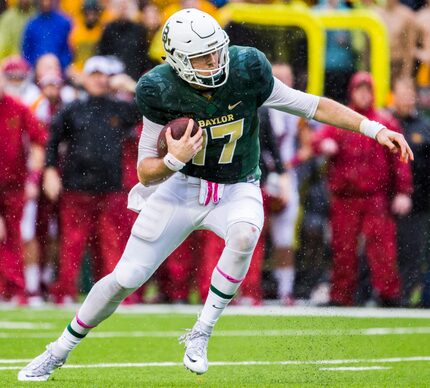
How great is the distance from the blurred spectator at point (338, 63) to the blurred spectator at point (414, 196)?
60cm

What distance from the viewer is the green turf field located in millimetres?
6309

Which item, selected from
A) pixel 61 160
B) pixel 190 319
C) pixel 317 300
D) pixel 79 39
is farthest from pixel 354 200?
pixel 79 39

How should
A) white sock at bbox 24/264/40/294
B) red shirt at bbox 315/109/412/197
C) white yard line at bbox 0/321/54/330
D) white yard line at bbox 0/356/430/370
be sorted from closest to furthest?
white yard line at bbox 0/356/430/370 < white yard line at bbox 0/321/54/330 < red shirt at bbox 315/109/412/197 < white sock at bbox 24/264/40/294

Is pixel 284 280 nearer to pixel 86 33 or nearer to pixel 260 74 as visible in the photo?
pixel 86 33

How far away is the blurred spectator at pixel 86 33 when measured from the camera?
38.2 feet

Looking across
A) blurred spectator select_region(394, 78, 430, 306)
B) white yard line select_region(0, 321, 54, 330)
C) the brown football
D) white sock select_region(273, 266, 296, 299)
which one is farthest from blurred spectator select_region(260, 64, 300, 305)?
the brown football

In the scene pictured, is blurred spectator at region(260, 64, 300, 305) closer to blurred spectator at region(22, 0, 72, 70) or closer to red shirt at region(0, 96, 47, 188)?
red shirt at region(0, 96, 47, 188)

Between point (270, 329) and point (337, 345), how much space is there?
3.36 ft

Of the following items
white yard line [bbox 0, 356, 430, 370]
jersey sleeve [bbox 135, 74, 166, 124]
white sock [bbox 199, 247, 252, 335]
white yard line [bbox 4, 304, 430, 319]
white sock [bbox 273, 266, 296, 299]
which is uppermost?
jersey sleeve [bbox 135, 74, 166, 124]

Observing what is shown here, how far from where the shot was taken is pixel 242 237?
5.97 meters

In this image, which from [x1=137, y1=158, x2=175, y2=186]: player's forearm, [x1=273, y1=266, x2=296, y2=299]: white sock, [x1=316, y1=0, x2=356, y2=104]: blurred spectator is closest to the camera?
[x1=137, y1=158, x2=175, y2=186]: player's forearm

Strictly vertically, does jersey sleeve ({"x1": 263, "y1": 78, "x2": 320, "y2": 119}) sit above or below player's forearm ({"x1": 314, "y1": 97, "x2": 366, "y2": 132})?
above

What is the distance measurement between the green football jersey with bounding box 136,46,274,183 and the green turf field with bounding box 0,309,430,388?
1082 mm

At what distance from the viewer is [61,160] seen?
33.6 feet
